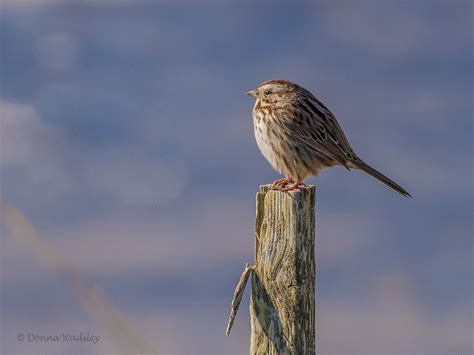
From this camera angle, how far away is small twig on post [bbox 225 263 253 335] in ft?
15.8

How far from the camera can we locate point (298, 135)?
7.31 meters

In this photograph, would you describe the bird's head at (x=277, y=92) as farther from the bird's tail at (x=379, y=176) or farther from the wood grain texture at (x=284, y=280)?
the wood grain texture at (x=284, y=280)

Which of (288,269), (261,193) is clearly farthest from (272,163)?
(288,269)

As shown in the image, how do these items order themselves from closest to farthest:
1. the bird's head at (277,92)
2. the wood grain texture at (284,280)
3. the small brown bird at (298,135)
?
the wood grain texture at (284,280) < the small brown bird at (298,135) < the bird's head at (277,92)

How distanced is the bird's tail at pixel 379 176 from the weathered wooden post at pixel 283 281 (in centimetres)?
252

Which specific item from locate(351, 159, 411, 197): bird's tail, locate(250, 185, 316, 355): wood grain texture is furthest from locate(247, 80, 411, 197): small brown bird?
locate(250, 185, 316, 355): wood grain texture

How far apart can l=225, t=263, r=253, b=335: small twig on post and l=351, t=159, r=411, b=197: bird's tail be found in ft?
9.16

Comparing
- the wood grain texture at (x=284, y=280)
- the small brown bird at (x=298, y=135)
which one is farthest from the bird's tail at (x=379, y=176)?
the wood grain texture at (x=284, y=280)

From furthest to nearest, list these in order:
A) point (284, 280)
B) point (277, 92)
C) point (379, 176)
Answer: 1. point (277, 92)
2. point (379, 176)
3. point (284, 280)

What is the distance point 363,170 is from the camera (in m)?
7.45

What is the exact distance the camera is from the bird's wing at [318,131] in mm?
7312

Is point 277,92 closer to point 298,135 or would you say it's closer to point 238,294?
point 298,135

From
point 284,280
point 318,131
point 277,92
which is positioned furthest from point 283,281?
point 277,92

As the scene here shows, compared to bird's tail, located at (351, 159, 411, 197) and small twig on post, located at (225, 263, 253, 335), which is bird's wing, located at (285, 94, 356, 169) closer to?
bird's tail, located at (351, 159, 411, 197)
